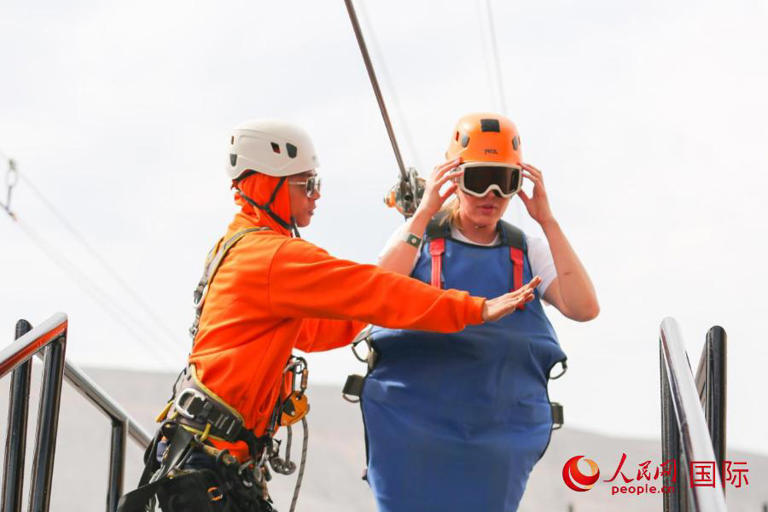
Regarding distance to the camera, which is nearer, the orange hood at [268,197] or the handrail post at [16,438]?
the handrail post at [16,438]

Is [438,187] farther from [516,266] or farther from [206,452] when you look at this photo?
[206,452]

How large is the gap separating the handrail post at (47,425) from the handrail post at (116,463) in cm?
71

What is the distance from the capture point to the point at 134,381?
33094 mm

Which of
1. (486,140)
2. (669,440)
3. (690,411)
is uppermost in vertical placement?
(486,140)

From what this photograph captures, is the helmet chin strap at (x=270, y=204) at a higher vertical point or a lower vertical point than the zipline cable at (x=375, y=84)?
lower

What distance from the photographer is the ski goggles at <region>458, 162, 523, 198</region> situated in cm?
391

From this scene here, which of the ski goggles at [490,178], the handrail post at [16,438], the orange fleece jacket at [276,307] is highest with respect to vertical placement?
the ski goggles at [490,178]

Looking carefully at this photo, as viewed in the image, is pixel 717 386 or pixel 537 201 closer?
pixel 717 386

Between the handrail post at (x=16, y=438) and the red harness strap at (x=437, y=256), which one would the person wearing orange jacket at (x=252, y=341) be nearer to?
the handrail post at (x=16, y=438)

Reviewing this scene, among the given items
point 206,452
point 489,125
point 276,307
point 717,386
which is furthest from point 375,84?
point 717,386

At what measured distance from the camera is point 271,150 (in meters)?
3.87

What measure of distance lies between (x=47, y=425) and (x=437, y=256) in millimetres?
1223

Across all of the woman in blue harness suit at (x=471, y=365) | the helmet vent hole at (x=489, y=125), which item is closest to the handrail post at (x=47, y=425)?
the woman in blue harness suit at (x=471, y=365)

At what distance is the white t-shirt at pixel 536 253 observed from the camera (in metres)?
3.90
